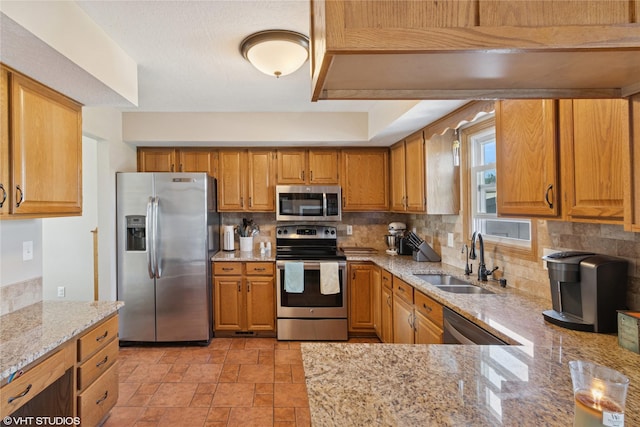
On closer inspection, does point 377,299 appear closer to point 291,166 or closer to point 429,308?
point 429,308

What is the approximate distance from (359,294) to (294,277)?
765mm

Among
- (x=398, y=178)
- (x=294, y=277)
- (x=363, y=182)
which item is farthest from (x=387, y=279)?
(x=363, y=182)

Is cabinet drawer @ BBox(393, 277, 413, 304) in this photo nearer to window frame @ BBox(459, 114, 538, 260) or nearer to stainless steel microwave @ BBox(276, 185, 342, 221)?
window frame @ BBox(459, 114, 538, 260)

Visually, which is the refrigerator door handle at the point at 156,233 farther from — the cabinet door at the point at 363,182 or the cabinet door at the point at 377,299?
the cabinet door at the point at 377,299

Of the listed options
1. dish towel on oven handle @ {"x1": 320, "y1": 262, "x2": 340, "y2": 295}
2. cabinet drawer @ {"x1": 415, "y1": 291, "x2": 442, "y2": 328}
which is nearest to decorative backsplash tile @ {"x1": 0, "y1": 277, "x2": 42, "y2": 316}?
dish towel on oven handle @ {"x1": 320, "y1": 262, "x2": 340, "y2": 295}

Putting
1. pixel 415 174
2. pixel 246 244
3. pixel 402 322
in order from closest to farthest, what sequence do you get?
pixel 402 322
pixel 415 174
pixel 246 244

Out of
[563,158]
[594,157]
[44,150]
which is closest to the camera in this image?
[594,157]

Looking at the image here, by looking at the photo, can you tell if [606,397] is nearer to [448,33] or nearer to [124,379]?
[448,33]

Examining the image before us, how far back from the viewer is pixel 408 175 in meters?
3.44

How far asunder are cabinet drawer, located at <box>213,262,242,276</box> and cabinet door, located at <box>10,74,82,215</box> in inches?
63.4

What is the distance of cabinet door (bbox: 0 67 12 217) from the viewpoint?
1611mm

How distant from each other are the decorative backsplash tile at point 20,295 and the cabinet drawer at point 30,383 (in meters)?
0.63

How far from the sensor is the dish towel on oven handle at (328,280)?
3479mm

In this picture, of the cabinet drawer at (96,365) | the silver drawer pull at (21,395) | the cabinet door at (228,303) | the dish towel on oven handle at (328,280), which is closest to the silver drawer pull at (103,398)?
the cabinet drawer at (96,365)
